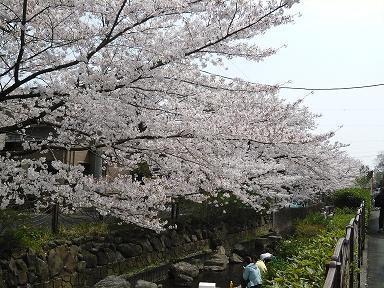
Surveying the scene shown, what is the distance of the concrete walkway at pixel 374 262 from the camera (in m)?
8.66

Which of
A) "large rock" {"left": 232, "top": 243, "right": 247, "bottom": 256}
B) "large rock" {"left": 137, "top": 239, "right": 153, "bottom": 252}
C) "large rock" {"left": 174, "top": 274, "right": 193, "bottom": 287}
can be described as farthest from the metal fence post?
"large rock" {"left": 232, "top": 243, "right": 247, "bottom": 256}

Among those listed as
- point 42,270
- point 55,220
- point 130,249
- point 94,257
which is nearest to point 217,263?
point 130,249

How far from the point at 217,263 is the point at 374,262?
683cm

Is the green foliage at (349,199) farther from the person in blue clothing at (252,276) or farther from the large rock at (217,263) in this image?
the person in blue clothing at (252,276)

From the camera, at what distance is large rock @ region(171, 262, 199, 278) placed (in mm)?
14336

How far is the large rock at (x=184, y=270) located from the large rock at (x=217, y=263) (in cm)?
93

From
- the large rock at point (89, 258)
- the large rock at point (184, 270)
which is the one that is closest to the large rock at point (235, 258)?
the large rock at point (184, 270)

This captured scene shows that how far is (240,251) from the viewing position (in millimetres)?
19172

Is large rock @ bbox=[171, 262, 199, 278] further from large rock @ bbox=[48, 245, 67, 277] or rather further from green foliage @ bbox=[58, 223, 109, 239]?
large rock @ bbox=[48, 245, 67, 277]

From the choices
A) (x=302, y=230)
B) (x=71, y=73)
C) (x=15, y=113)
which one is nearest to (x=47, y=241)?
(x=15, y=113)

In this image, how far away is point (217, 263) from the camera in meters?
16.2

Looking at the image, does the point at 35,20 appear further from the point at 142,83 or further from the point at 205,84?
the point at 205,84

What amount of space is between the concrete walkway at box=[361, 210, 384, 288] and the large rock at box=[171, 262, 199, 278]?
5788 mm

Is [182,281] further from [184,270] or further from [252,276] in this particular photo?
[252,276]
